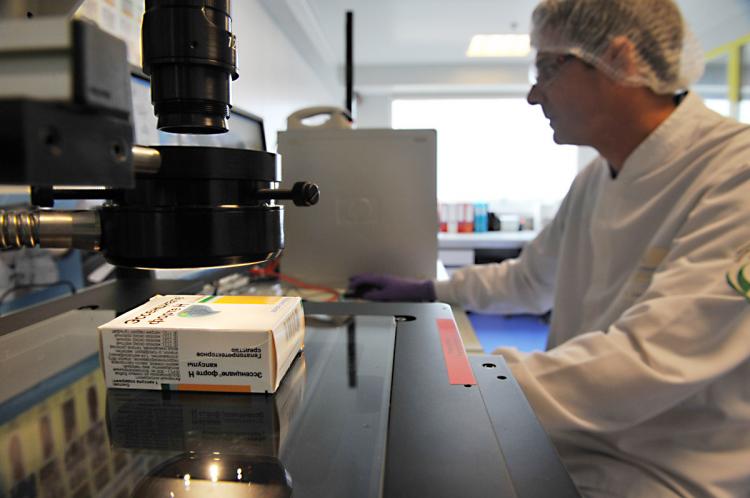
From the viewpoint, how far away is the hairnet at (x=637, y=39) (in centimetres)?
105

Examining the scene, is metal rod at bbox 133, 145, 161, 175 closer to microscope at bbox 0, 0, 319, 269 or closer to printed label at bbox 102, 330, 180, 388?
microscope at bbox 0, 0, 319, 269

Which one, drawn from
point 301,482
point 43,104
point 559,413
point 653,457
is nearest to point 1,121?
point 43,104

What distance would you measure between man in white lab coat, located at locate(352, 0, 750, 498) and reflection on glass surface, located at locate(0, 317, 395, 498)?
1.30 feet

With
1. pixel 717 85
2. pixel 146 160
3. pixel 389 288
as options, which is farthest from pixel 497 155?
pixel 146 160

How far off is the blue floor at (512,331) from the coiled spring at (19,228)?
2.92m

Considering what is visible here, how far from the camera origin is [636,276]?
0.93 m

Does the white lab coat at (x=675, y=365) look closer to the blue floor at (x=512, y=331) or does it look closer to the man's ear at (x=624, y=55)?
the man's ear at (x=624, y=55)

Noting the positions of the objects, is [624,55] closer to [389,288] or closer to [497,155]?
[389,288]

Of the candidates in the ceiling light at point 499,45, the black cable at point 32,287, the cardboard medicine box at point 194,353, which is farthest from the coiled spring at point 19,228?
the ceiling light at point 499,45

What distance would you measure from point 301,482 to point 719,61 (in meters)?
4.09

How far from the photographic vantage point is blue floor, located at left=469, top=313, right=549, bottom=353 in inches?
124

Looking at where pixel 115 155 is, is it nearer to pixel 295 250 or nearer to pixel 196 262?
pixel 196 262

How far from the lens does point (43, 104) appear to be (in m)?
0.17

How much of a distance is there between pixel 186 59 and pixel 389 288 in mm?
893
